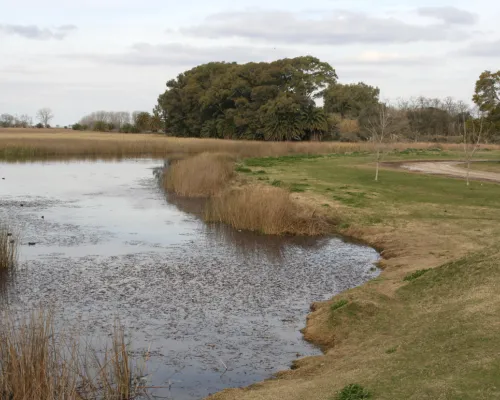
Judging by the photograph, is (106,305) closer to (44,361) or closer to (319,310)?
(319,310)

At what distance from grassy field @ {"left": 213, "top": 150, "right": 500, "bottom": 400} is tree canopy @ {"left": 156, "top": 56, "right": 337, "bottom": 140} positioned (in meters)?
54.6

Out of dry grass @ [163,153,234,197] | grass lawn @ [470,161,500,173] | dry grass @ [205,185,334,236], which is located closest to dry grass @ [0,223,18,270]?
dry grass @ [205,185,334,236]

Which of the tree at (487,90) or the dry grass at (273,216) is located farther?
the tree at (487,90)

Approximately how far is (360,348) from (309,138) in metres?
70.9

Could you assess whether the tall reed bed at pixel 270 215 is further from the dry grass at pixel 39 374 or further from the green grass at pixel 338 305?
the dry grass at pixel 39 374

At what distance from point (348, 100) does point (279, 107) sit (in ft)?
71.4

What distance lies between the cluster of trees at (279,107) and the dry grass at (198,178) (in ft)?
133

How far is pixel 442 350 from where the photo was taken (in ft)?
29.2

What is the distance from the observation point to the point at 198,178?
1304 inches

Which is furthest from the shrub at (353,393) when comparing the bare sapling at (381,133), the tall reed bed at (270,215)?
the bare sapling at (381,133)

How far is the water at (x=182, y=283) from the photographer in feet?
35.4

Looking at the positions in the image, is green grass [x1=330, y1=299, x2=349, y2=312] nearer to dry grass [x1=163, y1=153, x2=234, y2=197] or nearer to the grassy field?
the grassy field

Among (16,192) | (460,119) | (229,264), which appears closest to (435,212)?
(229,264)

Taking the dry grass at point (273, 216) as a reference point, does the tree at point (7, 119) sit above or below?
above
